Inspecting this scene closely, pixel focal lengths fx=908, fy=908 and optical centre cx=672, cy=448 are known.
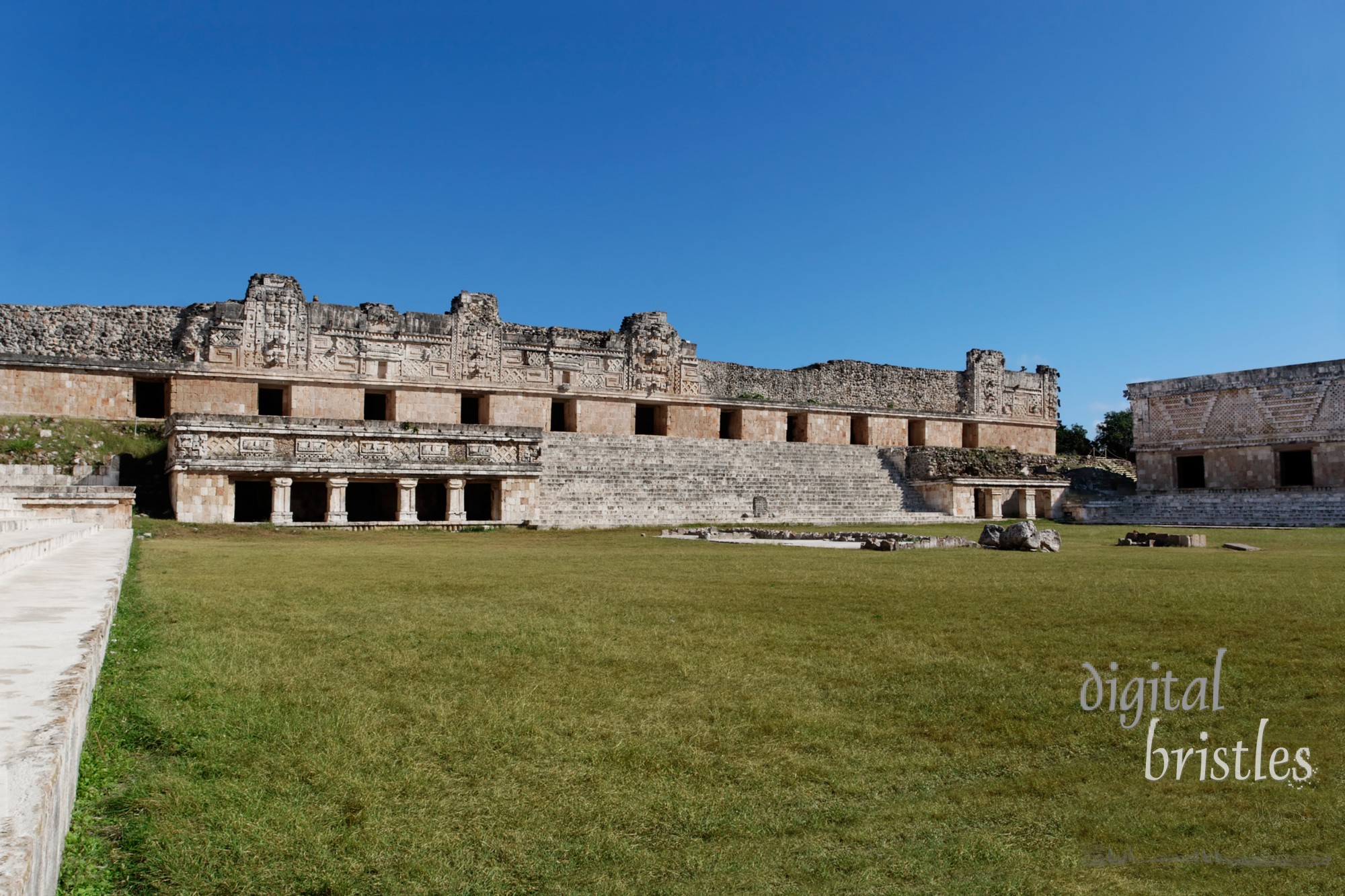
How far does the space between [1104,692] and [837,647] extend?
139 centimetres

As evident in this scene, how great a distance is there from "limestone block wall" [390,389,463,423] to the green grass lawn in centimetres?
1838

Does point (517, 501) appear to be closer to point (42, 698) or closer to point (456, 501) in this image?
point (456, 501)

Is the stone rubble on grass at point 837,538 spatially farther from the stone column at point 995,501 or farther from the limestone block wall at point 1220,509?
the limestone block wall at point 1220,509

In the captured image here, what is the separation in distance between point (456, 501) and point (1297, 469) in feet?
82.4

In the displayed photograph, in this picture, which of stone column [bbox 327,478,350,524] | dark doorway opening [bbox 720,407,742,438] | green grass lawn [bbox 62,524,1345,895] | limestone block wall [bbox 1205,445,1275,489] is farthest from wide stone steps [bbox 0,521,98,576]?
limestone block wall [bbox 1205,445,1275,489]

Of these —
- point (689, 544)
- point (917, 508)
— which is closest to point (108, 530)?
point (689, 544)

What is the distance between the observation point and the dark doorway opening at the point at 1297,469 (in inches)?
1084

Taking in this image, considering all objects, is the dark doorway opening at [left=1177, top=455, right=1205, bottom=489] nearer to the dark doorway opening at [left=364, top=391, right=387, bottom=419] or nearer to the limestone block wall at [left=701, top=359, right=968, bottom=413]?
the limestone block wall at [left=701, top=359, right=968, bottom=413]

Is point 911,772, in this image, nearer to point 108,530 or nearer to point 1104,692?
point 1104,692

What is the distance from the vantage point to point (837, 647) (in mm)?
4949

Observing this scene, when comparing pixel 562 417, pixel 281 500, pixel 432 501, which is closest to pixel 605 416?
pixel 562 417

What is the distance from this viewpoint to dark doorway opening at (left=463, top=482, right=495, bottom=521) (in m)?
22.0

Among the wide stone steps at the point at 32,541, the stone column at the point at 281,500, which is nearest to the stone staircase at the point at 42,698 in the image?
the wide stone steps at the point at 32,541

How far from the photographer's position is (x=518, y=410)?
25.7m
